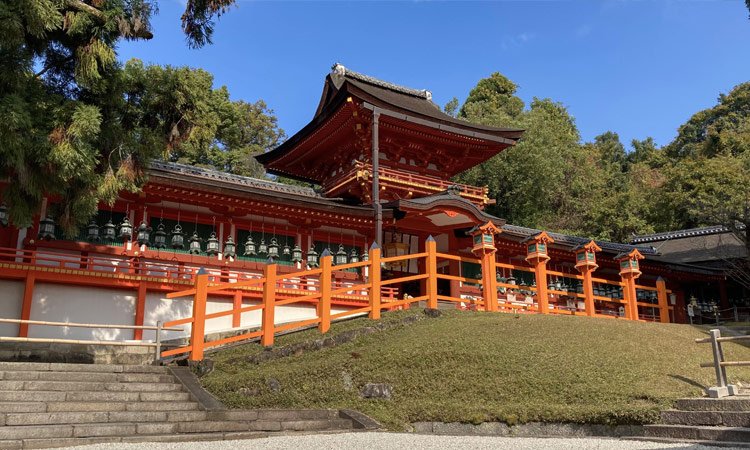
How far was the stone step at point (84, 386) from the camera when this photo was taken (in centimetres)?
881

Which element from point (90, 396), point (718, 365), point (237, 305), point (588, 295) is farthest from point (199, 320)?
point (588, 295)

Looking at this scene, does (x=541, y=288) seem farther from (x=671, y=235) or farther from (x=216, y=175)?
(x=671, y=235)

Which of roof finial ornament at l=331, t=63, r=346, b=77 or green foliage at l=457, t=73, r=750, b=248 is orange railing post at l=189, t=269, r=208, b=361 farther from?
green foliage at l=457, t=73, r=750, b=248

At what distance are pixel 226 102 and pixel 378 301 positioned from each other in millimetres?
27104

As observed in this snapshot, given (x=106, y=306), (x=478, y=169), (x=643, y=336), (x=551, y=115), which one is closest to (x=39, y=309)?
(x=106, y=306)

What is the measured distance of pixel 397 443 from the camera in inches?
293

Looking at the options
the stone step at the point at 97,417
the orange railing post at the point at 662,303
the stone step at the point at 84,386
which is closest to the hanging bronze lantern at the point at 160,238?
the stone step at the point at 84,386

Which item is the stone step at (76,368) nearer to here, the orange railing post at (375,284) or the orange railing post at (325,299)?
the orange railing post at (325,299)

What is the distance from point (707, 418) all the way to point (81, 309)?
42.2ft

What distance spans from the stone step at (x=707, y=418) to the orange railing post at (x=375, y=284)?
20.7 ft

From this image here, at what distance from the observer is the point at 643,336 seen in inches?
438

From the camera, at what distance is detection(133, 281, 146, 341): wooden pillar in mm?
14242

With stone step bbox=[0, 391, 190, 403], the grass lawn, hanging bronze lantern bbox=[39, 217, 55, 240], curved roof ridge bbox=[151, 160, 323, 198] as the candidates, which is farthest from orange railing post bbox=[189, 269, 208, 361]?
curved roof ridge bbox=[151, 160, 323, 198]

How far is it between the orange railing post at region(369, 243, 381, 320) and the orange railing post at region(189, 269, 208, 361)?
137 inches
